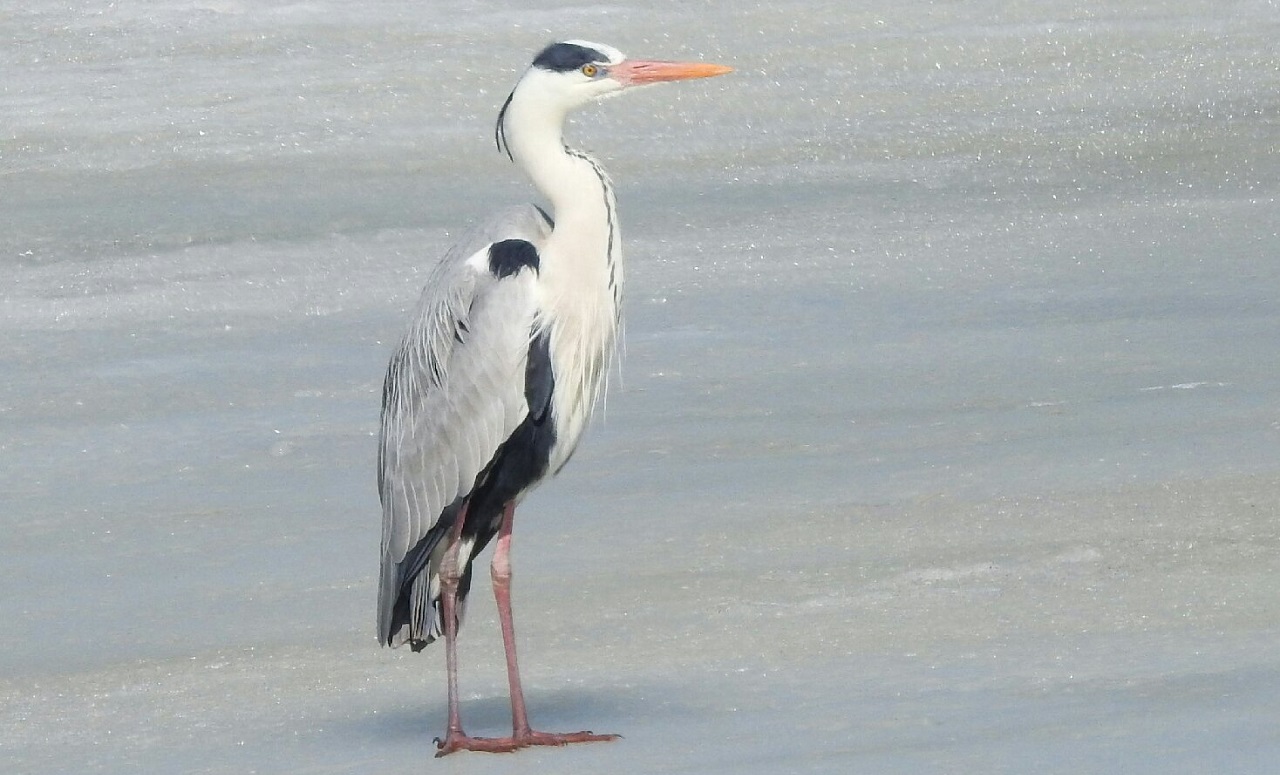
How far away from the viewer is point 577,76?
4.82 m

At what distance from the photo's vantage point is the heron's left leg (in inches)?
172

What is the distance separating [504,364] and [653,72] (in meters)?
0.81

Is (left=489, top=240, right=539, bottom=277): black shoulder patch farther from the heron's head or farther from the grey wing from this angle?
the heron's head

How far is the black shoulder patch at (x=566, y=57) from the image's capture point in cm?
481

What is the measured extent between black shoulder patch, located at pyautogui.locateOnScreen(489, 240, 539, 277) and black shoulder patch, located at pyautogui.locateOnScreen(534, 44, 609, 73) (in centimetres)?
Result: 43

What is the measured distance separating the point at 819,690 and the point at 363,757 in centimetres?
96

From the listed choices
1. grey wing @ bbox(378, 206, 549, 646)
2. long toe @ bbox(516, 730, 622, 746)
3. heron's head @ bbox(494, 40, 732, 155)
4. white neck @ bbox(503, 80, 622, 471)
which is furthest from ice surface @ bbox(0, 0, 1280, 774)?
heron's head @ bbox(494, 40, 732, 155)

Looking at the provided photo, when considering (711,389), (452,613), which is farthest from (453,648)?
(711,389)

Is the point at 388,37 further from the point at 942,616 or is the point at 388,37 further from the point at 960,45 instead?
the point at 942,616

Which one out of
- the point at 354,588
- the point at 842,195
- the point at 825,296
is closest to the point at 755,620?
the point at 354,588

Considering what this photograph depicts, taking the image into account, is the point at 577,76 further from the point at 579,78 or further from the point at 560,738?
the point at 560,738

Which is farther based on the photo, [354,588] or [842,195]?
[842,195]

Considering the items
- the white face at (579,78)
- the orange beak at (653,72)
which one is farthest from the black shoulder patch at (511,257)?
the orange beak at (653,72)

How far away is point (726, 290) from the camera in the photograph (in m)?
8.20
